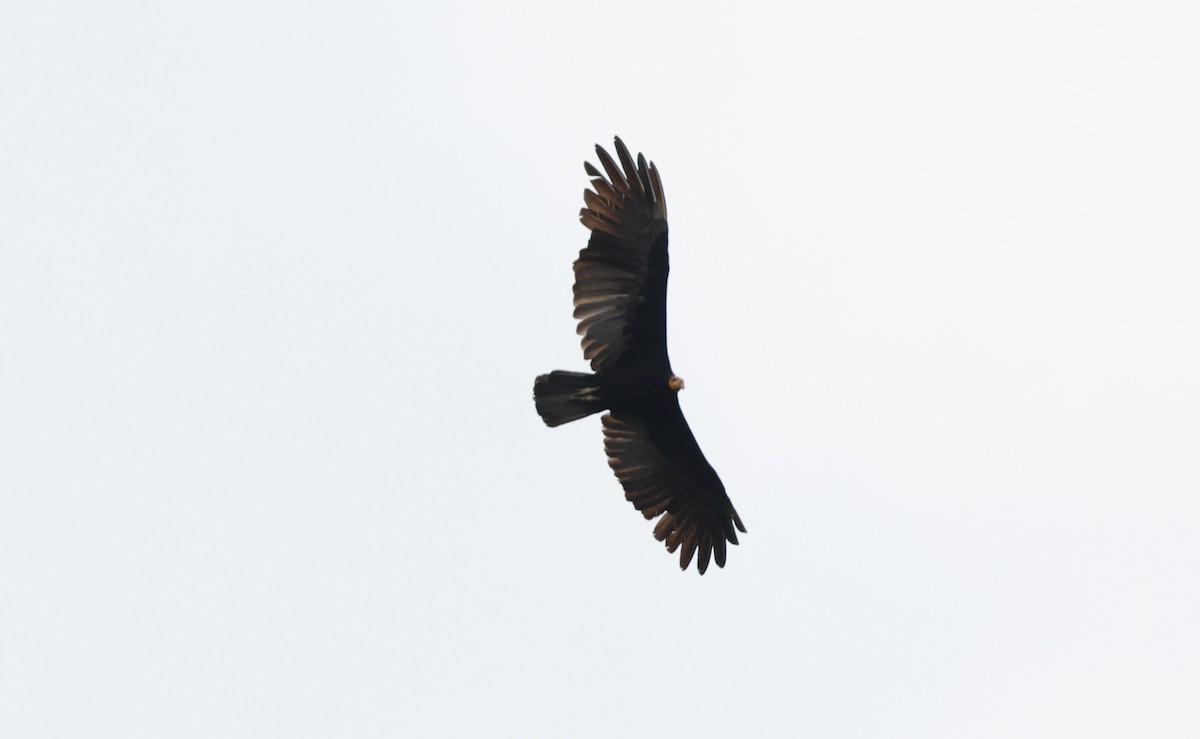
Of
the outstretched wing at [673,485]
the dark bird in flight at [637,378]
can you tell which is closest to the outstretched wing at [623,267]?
the dark bird in flight at [637,378]

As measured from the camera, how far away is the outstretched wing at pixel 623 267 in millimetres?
20312

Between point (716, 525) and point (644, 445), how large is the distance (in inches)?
50.6

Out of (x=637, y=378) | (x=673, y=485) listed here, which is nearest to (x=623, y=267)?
(x=637, y=378)

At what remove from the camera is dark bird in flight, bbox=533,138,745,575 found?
2033cm

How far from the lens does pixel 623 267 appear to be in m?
20.5

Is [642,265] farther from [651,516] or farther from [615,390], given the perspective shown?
[651,516]

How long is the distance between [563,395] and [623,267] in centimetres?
150

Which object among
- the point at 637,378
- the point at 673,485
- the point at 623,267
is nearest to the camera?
the point at 623,267

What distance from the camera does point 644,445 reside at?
22.0 meters

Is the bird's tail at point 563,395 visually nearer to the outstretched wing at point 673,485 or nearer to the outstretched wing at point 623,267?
the outstretched wing at point 623,267

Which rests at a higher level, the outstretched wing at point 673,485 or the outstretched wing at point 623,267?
the outstretched wing at point 623,267

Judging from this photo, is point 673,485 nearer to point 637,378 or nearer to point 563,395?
point 637,378

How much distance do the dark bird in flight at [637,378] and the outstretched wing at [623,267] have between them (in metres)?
0.01

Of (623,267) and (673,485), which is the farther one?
(673,485)
